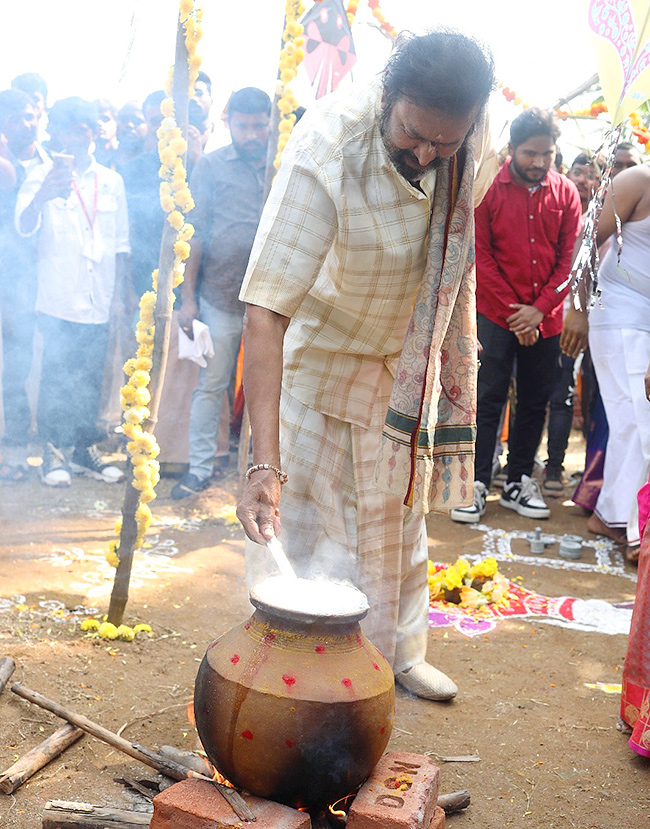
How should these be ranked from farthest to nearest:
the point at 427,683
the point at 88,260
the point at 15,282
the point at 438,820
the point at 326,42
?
1. the point at 88,260
2. the point at 15,282
3. the point at 326,42
4. the point at 427,683
5. the point at 438,820

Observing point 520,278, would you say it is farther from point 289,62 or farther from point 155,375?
point 155,375

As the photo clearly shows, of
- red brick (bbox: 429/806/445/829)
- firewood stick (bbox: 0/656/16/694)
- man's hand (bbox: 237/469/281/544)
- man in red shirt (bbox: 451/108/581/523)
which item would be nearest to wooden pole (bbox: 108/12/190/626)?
firewood stick (bbox: 0/656/16/694)

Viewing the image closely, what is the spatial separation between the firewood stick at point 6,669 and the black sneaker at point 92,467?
3329 millimetres

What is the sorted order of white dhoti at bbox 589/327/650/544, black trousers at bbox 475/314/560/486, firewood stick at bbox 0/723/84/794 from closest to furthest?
firewood stick at bbox 0/723/84/794 → white dhoti at bbox 589/327/650/544 → black trousers at bbox 475/314/560/486

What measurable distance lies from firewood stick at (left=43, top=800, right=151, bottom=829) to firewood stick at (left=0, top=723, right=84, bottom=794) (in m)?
0.23

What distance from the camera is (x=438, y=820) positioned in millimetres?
2432

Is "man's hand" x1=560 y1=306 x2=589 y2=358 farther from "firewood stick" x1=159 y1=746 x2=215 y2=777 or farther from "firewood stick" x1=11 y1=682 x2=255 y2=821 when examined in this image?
"firewood stick" x1=11 y1=682 x2=255 y2=821

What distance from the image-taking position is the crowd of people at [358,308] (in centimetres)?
259

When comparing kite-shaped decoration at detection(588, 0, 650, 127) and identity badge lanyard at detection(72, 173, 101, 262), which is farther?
identity badge lanyard at detection(72, 173, 101, 262)

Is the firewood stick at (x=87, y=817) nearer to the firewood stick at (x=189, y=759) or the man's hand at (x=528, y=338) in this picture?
the firewood stick at (x=189, y=759)

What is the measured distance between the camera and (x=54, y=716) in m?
3.12

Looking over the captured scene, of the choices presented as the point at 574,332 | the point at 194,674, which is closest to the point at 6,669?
the point at 194,674

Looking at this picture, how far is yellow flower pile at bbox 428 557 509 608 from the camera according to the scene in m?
4.78

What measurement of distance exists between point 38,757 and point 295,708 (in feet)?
3.59
